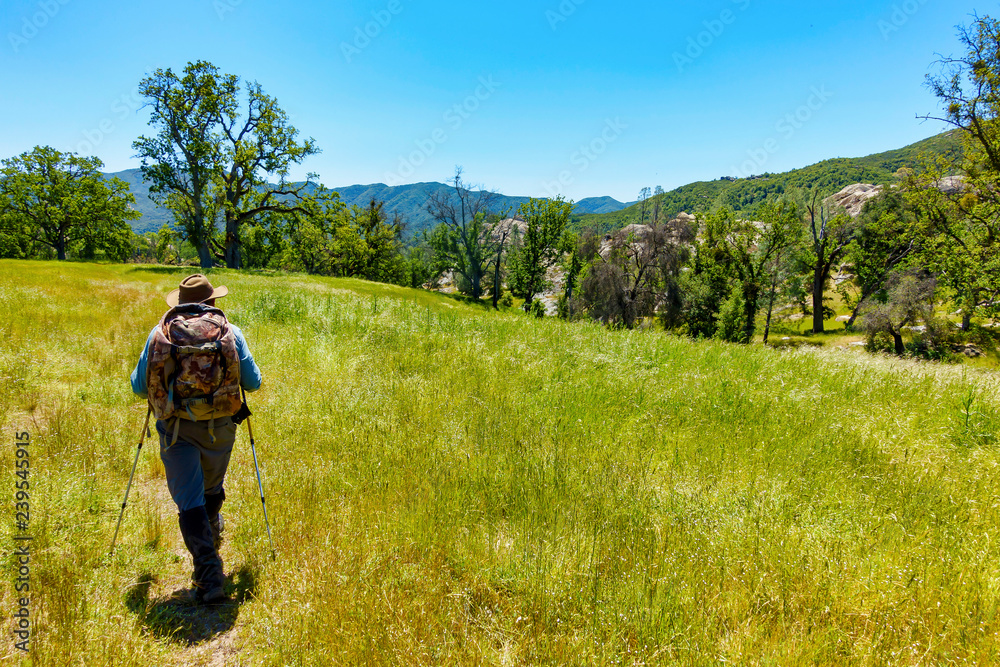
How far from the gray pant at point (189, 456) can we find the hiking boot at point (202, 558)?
112 millimetres

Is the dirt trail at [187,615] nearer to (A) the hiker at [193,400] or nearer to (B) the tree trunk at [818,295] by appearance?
(A) the hiker at [193,400]

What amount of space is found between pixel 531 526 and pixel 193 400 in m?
3.22

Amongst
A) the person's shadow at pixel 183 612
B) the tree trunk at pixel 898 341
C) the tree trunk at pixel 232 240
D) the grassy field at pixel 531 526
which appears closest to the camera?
the grassy field at pixel 531 526

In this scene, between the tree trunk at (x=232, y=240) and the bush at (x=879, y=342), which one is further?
the tree trunk at (x=232, y=240)

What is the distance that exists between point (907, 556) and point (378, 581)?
4.67 meters

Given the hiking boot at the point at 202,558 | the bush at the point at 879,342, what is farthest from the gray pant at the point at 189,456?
the bush at the point at 879,342

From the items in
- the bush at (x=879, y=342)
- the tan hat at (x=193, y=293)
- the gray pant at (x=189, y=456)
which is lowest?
the bush at (x=879, y=342)

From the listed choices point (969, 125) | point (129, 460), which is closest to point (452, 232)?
point (969, 125)

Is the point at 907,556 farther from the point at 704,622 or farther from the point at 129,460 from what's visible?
the point at 129,460

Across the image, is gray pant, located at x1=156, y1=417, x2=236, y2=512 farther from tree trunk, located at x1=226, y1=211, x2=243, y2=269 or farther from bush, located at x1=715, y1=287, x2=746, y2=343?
bush, located at x1=715, y1=287, x2=746, y2=343

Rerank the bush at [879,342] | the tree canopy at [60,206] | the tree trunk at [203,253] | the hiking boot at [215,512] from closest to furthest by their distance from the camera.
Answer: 1. the hiking boot at [215,512]
2. the tree trunk at [203,253]
3. the bush at [879,342]
4. the tree canopy at [60,206]

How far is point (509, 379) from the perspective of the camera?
8.13 meters

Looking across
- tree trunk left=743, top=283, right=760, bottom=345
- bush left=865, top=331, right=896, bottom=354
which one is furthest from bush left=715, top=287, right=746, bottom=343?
bush left=865, top=331, right=896, bottom=354

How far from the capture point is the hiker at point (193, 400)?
323 cm
